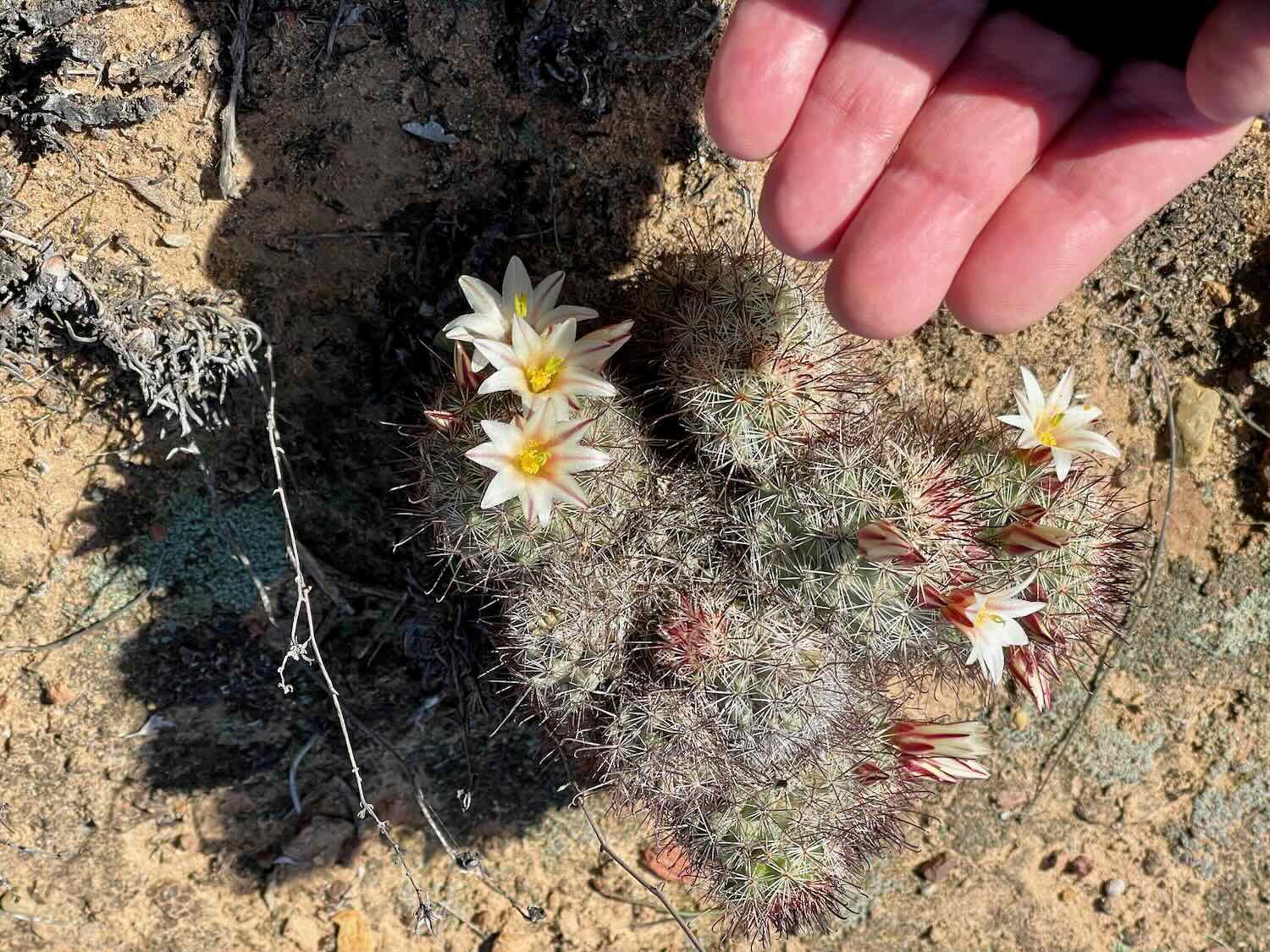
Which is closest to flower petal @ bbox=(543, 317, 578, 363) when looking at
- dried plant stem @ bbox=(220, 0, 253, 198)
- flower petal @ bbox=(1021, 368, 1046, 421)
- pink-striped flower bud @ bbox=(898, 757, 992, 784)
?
dried plant stem @ bbox=(220, 0, 253, 198)

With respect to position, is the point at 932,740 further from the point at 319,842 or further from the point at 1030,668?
the point at 319,842

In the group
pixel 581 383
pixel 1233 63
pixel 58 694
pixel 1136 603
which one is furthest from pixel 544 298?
pixel 1136 603

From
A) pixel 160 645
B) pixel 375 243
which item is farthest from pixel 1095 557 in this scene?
pixel 160 645

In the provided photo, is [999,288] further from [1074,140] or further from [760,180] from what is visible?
[760,180]

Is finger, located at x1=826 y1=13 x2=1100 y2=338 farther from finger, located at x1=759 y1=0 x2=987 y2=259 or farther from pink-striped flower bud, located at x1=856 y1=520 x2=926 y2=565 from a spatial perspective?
pink-striped flower bud, located at x1=856 y1=520 x2=926 y2=565

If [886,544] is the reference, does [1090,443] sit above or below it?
above

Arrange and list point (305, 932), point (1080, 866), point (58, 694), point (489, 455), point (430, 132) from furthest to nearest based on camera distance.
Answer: point (1080, 866), point (305, 932), point (58, 694), point (430, 132), point (489, 455)
